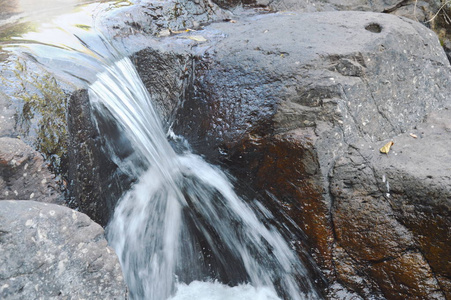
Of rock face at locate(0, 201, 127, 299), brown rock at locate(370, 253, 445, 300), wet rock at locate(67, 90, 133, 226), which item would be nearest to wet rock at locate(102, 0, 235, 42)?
wet rock at locate(67, 90, 133, 226)

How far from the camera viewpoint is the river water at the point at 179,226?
112 inches

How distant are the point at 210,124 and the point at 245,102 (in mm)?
346

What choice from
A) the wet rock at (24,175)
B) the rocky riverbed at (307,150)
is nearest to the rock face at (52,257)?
the rocky riverbed at (307,150)

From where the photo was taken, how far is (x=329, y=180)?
261cm

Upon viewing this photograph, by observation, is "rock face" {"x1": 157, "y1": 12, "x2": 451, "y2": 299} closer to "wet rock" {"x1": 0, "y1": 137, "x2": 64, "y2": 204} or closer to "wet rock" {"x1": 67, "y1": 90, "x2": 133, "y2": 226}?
"wet rock" {"x1": 67, "y1": 90, "x2": 133, "y2": 226}

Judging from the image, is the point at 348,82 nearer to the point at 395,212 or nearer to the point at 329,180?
the point at 329,180

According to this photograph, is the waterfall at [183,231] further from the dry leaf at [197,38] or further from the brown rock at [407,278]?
the dry leaf at [197,38]

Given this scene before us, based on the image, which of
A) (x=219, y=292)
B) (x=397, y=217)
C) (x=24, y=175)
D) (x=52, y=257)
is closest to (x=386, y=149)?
(x=397, y=217)

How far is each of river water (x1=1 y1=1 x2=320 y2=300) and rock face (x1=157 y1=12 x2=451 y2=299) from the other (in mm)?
216

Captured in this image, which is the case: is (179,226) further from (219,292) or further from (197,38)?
(197,38)

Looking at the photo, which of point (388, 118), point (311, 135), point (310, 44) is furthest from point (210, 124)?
point (388, 118)

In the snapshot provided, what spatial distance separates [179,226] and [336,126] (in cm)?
145

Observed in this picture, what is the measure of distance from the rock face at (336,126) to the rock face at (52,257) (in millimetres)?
1325

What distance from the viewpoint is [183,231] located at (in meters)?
3.17
